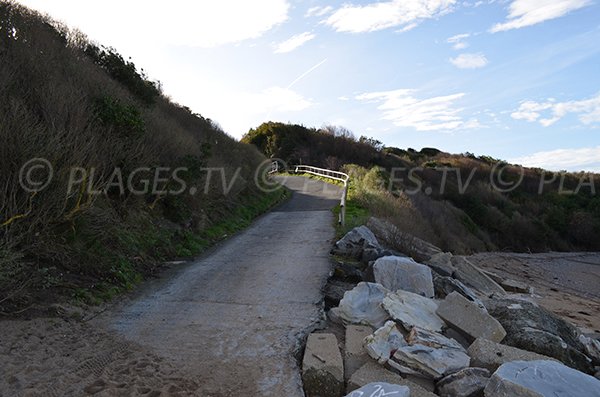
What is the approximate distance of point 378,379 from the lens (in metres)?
4.41

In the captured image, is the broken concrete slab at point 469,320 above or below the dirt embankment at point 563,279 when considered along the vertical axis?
above

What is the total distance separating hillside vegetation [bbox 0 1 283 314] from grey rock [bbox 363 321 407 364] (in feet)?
13.6

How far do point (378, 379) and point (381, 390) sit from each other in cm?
48

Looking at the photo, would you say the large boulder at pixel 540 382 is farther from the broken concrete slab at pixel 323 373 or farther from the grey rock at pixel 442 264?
the grey rock at pixel 442 264

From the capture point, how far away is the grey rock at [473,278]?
1086 cm

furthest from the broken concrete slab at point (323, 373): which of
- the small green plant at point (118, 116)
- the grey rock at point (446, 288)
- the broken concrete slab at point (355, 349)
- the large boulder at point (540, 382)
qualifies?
the small green plant at point (118, 116)

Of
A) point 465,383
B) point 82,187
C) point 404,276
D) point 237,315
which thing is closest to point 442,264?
point 404,276

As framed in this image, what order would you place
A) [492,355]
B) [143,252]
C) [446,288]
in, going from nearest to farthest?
[492,355] → [446,288] → [143,252]

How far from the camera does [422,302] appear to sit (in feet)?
20.8

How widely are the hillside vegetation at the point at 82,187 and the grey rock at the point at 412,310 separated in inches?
171

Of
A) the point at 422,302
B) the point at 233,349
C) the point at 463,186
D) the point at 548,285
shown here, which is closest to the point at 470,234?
the point at 548,285

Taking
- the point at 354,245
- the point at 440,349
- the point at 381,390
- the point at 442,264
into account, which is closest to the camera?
the point at 381,390

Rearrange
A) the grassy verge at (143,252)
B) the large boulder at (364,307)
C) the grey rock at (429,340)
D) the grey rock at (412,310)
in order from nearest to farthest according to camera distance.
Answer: the grey rock at (429,340) < the grey rock at (412,310) < the large boulder at (364,307) < the grassy verge at (143,252)

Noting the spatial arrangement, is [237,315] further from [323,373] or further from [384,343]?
[384,343]
